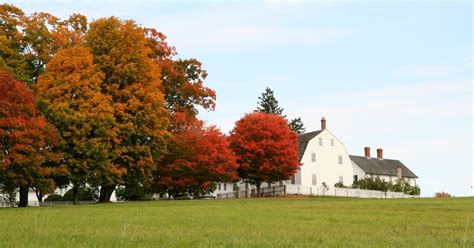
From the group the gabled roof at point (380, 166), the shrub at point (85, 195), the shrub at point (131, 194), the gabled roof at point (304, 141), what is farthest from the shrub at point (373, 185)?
the shrub at point (85, 195)

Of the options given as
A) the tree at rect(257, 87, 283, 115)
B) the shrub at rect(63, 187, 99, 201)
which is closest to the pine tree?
the tree at rect(257, 87, 283, 115)

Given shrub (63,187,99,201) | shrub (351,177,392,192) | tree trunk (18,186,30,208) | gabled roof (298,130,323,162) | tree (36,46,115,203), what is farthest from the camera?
gabled roof (298,130,323,162)

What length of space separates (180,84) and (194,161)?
21.7 feet

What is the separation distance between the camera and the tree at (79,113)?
40250mm

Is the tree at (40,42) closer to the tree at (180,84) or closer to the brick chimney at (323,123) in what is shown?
the tree at (180,84)

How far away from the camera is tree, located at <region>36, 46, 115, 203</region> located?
4025 cm

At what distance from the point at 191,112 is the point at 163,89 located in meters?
4.52

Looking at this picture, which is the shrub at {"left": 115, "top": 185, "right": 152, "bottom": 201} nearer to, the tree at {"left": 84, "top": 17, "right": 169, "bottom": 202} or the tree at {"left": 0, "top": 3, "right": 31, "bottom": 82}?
the tree at {"left": 84, "top": 17, "right": 169, "bottom": 202}

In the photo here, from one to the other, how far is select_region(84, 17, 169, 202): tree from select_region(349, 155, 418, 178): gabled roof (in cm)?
4662

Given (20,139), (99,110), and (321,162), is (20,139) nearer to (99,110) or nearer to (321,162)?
(99,110)

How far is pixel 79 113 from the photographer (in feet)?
132

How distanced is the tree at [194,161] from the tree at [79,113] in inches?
410

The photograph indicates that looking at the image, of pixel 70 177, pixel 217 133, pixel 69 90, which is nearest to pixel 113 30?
pixel 69 90

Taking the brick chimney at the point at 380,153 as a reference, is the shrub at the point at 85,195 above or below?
below
